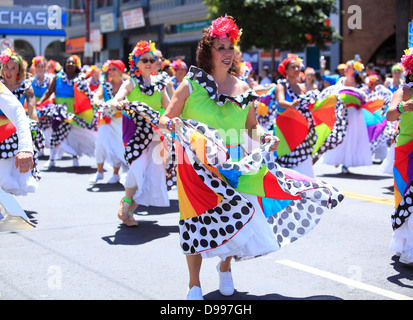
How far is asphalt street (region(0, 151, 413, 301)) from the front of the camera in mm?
5051

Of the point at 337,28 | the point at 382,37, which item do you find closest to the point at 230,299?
the point at 382,37

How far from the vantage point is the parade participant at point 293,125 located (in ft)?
30.7

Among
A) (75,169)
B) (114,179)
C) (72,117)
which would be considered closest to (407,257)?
(114,179)

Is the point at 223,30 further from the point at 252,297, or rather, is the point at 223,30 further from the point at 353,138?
the point at 353,138

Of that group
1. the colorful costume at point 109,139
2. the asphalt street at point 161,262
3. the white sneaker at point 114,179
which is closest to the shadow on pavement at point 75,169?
the colorful costume at point 109,139

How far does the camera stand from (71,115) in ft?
43.1

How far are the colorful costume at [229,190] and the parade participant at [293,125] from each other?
4474 millimetres

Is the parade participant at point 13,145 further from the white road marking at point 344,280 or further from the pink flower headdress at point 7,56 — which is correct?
the white road marking at point 344,280


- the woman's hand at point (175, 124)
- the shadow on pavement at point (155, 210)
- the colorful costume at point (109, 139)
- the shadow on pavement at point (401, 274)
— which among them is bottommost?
the shadow on pavement at point (401, 274)

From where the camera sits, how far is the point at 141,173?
7652mm

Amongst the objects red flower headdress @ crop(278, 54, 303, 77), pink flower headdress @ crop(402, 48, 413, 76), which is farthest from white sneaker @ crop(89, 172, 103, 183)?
pink flower headdress @ crop(402, 48, 413, 76)

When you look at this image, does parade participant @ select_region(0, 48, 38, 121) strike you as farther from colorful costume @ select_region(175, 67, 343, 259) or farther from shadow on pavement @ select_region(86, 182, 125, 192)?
colorful costume @ select_region(175, 67, 343, 259)

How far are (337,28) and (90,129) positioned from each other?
17426 millimetres
